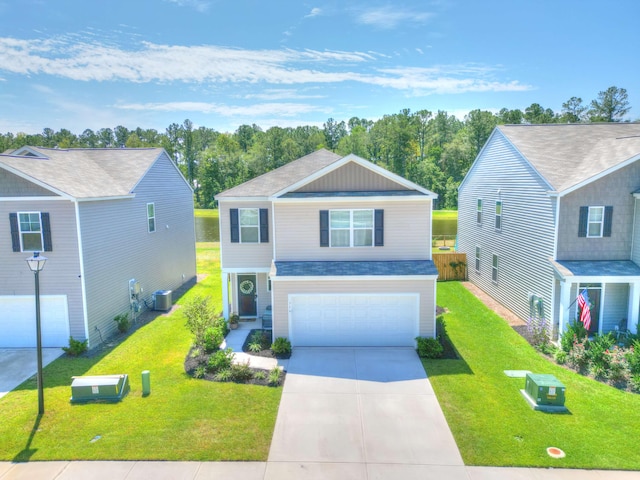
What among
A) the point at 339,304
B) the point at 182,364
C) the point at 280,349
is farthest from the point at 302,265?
the point at 182,364

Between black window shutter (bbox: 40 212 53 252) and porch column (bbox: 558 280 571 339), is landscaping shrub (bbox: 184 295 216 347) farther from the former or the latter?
porch column (bbox: 558 280 571 339)

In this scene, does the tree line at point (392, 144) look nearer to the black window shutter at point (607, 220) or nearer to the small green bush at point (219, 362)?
the black window shutter at point (607, 220)

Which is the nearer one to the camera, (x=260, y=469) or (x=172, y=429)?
(x=260, y=469)

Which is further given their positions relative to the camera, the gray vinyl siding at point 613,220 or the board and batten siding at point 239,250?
the board and batten siding at point 239,250

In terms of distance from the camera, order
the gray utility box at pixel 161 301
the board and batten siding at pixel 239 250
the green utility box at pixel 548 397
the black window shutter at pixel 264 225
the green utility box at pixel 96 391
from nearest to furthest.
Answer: the green utility box at pixel 548 397 → the green utility box at pixel 96 391 → the black window shutter at pixel 264 225 → the board and batten siding at pixel 239 250 → the gray utility box at pixel 161 301

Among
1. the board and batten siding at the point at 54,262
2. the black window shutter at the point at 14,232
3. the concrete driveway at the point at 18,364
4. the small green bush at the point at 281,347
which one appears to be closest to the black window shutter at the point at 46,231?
the board and batten siding at the point at 54,262

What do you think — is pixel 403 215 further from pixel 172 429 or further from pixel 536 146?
pixel 172 429
